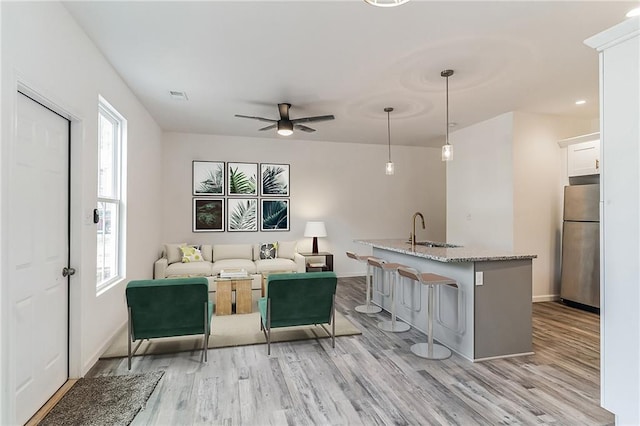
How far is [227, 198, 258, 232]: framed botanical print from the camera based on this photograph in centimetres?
672

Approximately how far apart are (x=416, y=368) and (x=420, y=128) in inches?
170

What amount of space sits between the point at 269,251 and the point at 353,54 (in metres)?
4.04

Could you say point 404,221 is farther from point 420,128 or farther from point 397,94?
point 397,94

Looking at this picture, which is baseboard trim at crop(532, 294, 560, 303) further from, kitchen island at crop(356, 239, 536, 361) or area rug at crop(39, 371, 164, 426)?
area rug at crop(39, 371, 164, 426)

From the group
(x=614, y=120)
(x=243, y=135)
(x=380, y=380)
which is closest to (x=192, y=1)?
(x=614, y=120)

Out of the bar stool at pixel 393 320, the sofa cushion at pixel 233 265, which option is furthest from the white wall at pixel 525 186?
the sofa cushion at pixel 233 265

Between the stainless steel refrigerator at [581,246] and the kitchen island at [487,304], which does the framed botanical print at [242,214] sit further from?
the stainless steel refrigerator at [581,246]

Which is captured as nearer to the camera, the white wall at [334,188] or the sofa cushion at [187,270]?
the sofa cushion at [187,270]

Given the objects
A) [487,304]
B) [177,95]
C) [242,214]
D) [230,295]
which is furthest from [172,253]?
[487,304]

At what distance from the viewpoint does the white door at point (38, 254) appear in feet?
6.79

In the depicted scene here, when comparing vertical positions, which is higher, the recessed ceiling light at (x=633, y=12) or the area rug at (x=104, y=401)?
the recessed ceiling light at (x=633, y=12)

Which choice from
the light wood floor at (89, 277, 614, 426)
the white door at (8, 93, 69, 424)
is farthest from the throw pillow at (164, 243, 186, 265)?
the white door at (8, 93, 69, 424)

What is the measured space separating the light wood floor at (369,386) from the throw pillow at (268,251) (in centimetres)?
284

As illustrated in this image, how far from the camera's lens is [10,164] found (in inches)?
76.2
